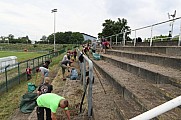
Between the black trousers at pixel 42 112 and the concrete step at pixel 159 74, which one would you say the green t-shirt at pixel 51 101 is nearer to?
the black trousers at pixel 42 112

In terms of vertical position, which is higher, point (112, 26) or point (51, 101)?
point (112, 26)

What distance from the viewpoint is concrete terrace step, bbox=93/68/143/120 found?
2781mm

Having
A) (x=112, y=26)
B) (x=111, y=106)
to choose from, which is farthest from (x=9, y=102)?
(x=112, y=26)

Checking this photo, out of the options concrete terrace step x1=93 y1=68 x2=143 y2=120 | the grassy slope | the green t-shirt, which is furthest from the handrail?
the grassy slope

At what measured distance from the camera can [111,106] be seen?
3.50 meters

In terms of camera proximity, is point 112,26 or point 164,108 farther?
point 112,26

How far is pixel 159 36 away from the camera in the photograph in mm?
10188

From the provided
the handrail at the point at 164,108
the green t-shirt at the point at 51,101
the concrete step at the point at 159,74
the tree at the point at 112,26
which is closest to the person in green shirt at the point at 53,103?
the green t-shirt at the point at 51,101

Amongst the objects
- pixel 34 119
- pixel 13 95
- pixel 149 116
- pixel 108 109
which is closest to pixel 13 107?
pixel 13 95

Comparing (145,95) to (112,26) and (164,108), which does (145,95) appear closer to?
(164,108)

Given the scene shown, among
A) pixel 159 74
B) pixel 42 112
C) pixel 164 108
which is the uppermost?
pixel 164 108

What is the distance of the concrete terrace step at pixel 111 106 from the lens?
9.12 feet

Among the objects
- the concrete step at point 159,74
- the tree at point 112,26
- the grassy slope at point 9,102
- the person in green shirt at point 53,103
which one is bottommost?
the grassy slope at point 9,102

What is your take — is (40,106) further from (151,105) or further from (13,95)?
(13,95)
